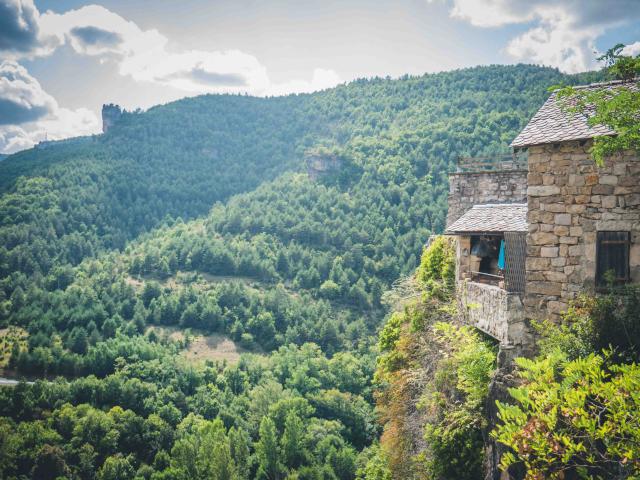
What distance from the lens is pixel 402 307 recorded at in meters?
17.6

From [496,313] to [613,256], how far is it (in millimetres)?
2265

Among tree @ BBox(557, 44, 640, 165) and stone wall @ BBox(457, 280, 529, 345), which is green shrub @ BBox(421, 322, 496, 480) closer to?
stone wall @ BBox(457, 280, 529, 345)

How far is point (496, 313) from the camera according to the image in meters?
9.89

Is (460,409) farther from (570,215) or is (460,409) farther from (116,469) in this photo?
(116,469)

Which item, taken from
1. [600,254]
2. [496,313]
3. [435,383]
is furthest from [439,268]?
[600,254]

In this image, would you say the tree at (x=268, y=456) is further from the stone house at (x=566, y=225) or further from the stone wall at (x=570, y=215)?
the stone wall at (x=570, y=215)

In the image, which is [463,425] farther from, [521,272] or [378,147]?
[378,147]

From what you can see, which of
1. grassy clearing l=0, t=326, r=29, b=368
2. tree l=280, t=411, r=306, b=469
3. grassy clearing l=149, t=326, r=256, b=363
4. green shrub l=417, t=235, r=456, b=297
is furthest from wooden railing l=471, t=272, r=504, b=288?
grassy clearing l=0, t=326, r=29, b=368

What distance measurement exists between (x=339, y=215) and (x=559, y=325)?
108 meters

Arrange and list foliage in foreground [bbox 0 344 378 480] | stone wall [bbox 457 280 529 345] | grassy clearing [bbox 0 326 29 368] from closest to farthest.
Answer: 1. stone wall [bbox 457 280 529 345]
2. foliage in foreground [bbox 0 344 378 480]
3. grassy clearing [bbox 0 326 29 368]

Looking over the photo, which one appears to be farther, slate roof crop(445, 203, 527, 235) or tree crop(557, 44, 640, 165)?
slate roof crop(445, 203, 527, 235)

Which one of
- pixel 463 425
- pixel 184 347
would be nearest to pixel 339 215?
pixel 184 347

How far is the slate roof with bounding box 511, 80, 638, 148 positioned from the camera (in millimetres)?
8789

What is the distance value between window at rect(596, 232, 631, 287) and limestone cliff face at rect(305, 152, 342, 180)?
128327mm
